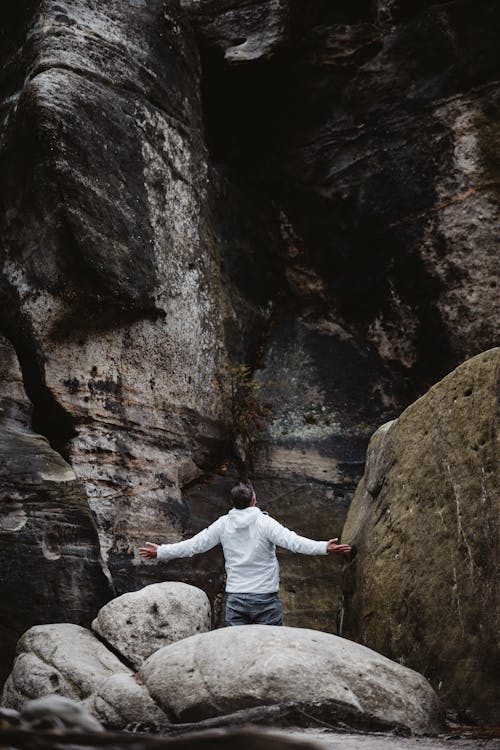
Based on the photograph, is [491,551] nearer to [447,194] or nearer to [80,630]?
[80,630]

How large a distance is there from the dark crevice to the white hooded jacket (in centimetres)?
239

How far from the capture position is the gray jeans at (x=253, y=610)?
621 cm

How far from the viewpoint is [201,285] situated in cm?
966

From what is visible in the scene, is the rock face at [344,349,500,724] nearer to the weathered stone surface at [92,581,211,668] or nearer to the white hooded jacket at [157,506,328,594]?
the white hooded jacket at [157,506,328,594]

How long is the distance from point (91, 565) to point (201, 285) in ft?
12.2

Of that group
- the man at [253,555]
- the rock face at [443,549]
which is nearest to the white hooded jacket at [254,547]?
the man at [253,555]

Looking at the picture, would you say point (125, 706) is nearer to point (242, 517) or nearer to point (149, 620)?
point (149, 620)

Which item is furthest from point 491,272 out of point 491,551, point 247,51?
point 491,551

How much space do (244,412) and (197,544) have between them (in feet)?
11.6

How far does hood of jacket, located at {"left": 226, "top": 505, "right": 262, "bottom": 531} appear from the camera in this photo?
6.31m

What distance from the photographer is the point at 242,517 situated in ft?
20.8

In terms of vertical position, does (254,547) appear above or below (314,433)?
below

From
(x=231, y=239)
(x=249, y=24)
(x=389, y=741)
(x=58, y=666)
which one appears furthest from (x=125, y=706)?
(x=249, y=24)

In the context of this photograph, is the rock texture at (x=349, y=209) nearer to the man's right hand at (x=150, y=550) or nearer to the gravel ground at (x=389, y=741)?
the man's right hand at (x=150, y=550)
